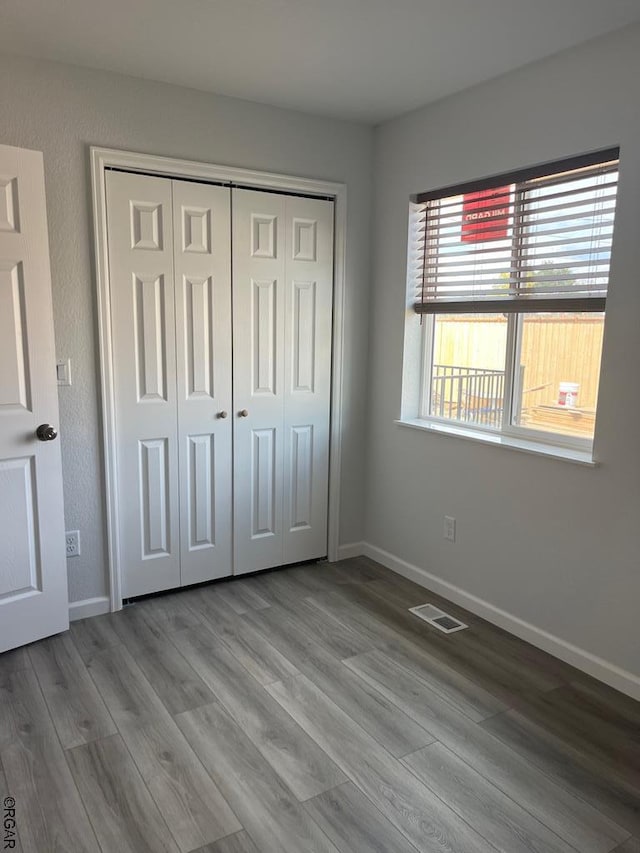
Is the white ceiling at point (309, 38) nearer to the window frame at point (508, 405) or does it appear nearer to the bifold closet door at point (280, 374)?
the bifold closet door at point (280, 374)

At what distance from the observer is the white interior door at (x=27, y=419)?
97.3 inches

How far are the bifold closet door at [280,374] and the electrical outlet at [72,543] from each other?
31.9 inches

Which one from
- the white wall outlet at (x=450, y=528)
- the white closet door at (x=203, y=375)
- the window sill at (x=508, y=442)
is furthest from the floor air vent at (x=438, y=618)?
the white closet door at (x=203, y=375)

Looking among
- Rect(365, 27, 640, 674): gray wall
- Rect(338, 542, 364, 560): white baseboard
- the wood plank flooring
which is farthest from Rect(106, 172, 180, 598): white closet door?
Rect(365, 27, 640, 674): gray wall

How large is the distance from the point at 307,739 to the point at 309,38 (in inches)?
99.0

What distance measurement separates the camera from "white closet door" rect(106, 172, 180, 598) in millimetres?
2867

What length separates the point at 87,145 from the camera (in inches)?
108

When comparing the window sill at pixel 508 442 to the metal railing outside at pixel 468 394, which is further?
the metal railing outside at pixel 468 394

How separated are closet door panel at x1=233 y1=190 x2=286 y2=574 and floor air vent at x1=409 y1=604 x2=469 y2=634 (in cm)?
86

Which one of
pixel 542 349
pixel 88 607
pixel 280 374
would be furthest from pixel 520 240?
pixel 88 607

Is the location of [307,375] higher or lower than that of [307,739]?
higher

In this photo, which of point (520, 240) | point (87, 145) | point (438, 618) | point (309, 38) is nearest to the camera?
point (309, 38)

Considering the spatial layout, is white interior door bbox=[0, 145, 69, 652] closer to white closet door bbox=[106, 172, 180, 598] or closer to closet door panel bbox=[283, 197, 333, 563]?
white closet door bbox=[106, 172, 180, 598]

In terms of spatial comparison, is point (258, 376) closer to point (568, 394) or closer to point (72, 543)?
point (72, 543)
